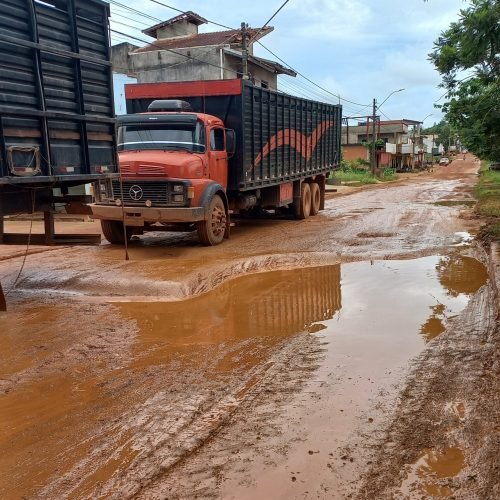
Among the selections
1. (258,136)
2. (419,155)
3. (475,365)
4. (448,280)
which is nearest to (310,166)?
(258,136)

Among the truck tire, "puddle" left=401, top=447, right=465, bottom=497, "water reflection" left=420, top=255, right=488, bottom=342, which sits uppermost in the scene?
the truck tire

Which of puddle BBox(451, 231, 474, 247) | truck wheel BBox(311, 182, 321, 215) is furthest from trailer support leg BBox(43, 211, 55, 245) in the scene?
truck wheel BBox(311, 182, 321, 215)

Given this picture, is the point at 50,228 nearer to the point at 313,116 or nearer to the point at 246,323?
the point at 246,323

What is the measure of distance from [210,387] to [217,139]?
704 centimetres

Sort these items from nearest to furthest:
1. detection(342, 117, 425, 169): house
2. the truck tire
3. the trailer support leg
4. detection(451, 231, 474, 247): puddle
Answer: the trailer support leg → the truck tire → detection(451, 231, 474, 247): puddle → detection(342, 117, 425, 169): house

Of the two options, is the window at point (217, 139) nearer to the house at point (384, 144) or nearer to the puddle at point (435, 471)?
the puddle at point (435, 471)

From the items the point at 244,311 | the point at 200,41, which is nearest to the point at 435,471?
the point at 244,311

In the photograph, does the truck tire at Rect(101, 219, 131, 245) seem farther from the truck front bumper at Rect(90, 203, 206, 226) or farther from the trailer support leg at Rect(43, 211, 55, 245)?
the trailer support leg at Rect(43, 211, 55, 245)

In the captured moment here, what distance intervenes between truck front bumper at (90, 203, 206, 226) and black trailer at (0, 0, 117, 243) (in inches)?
97.6

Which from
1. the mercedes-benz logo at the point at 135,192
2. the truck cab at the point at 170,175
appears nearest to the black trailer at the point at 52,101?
the truck cab at the point at 170,175

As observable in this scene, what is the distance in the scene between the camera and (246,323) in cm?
563

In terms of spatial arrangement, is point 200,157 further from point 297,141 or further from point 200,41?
point 200,41

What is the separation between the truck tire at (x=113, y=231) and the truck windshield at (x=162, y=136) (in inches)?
56.1

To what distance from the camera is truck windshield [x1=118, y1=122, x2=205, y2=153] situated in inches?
375
